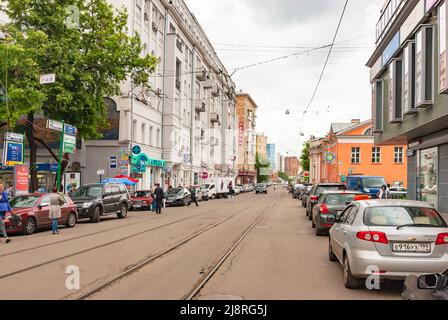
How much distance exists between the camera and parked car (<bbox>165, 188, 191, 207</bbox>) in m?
36.9

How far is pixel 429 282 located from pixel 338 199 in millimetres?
10869

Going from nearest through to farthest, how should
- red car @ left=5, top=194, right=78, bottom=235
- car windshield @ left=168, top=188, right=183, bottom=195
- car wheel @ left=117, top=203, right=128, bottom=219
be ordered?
red car @ left=5, top=194, right=78, bottom=235, car wheel @ left=117, top=203, right=128, bottom=219, car windshield @ left=168, top=188, right=183, bottom=195

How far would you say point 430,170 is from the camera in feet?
74.5

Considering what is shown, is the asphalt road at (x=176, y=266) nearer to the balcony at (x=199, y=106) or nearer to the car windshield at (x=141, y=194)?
the car windshield at (x=141, y=194)

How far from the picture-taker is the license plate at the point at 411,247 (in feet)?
23.9

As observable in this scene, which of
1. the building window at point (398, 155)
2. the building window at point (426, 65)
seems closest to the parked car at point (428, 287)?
the building window at point (426, 65)

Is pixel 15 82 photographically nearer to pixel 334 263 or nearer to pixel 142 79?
pixel 142 79

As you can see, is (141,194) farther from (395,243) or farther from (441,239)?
(441,239)

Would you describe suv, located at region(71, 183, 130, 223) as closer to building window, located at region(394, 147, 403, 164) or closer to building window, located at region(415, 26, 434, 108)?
building window, located at region(415, 26, 434, 108)

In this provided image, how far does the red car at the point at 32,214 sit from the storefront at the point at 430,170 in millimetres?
15273

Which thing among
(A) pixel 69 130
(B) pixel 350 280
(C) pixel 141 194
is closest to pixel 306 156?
(C) pixel 141 194

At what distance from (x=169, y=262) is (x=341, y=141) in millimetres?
57632

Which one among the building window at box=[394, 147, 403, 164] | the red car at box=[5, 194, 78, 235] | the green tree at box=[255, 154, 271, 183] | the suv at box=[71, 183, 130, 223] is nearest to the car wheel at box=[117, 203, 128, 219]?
the suv at box=[71, 183, 130, 223]

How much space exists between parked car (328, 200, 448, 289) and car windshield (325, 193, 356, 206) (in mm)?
7158
